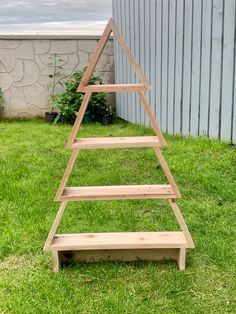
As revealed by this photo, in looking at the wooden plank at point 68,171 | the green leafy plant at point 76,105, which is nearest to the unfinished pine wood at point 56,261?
the wooden plank at point 68,171

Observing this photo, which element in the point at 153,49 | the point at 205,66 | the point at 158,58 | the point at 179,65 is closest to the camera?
the point at 205,66

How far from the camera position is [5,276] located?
2.20 metres

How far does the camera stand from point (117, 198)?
7.35 feet

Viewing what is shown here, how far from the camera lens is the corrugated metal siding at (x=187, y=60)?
13.8ft

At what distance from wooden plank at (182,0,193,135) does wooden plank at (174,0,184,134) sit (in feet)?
0.20

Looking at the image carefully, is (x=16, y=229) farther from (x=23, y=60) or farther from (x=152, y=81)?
(x=23, y=60)

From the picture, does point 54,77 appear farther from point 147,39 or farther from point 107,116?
point 147,39

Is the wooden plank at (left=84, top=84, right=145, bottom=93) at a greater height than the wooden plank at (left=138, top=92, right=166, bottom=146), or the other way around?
the wooden plank at (left=84, top=84, right=145, bottom=93)

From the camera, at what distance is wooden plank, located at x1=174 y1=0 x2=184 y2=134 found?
480cm

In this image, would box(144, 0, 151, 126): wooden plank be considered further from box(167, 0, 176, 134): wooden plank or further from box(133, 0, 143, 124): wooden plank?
box(167, 0, 176, 134): wooden plank

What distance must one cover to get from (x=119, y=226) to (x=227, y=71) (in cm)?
214

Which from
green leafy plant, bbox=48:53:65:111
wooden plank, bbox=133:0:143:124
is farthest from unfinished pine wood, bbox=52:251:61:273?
green leafy plant, bbox=48:53:65:111

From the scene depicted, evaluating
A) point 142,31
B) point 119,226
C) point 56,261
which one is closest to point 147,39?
point 142,31

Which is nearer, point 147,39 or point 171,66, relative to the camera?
point 171,66
